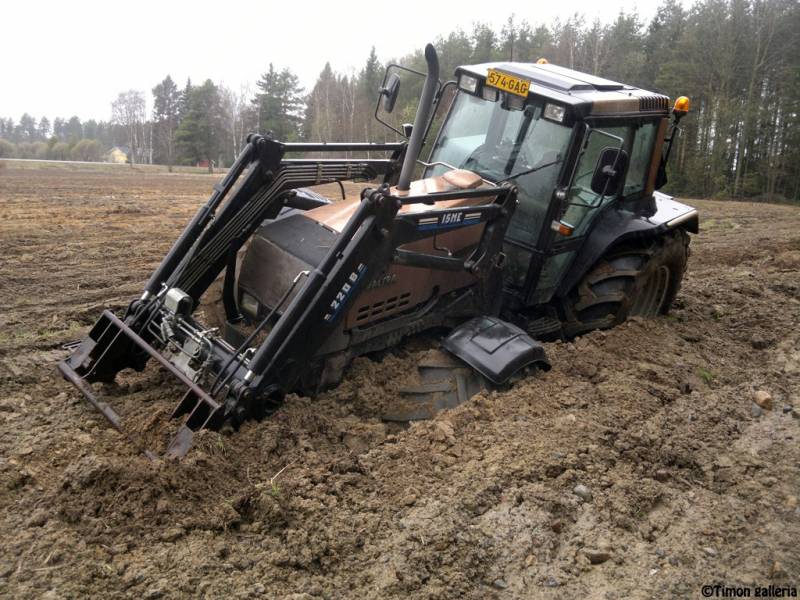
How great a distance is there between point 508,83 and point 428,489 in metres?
3.25

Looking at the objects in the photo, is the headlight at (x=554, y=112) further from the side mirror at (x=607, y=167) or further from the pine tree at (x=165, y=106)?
the pine tree at (x=165, y=106)

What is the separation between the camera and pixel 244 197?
186 inches

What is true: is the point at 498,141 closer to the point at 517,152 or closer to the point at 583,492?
the point at 517,152

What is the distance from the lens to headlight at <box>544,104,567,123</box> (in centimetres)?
507

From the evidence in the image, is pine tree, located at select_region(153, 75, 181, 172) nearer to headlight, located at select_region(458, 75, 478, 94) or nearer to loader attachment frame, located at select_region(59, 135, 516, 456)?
headlight, located at select_region(458, 75, 478, 94)

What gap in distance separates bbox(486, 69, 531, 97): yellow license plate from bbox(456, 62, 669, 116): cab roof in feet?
0.19

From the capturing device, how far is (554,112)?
16.8ft

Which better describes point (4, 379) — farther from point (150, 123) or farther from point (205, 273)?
point (150, 123)

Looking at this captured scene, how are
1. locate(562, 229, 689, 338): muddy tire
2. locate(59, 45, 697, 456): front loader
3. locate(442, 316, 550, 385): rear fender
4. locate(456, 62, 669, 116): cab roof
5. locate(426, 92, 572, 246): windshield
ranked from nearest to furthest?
locate(59, 45, 697, 456): front loader → locate(442, 316, 550, 385): rear fender → locate(456, 62, 669, 116): cab roof → locate(426, 92, 572, 246): windshield → locate(562, 229, 689, 338): muddy tire

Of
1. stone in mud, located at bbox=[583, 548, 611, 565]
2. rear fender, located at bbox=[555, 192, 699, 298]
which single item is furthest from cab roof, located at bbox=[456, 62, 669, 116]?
stone in mud, located at bbox=[583, 548, 611, 565]

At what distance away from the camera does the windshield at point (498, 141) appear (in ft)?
17.4

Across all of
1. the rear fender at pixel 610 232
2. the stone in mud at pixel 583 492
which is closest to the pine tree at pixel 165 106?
the rear fender at pixel 610 232

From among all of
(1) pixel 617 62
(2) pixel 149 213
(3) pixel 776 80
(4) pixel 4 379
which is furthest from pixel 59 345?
(1) pixel 617 62

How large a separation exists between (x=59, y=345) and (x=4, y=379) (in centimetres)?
79
